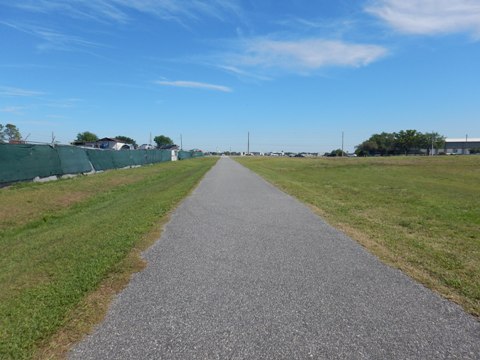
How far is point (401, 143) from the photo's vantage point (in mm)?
140875

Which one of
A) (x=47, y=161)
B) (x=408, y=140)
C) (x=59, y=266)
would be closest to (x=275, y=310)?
(x=59, y=266)

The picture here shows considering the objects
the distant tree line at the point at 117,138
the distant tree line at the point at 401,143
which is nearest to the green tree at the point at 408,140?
the distant tree line at the point at 401,143

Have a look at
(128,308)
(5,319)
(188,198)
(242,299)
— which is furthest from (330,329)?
(188,198)

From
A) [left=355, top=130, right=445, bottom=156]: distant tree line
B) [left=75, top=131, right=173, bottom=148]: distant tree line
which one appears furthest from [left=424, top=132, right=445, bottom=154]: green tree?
[left=75, top=131, right=173, bottom=148]: distant tree line

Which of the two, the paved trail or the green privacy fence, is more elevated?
the green privacy fence

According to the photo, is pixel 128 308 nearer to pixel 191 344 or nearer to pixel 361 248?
pixel 191 344

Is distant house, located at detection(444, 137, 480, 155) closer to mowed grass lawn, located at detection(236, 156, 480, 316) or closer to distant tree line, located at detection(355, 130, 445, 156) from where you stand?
distant tree line, located at detection(355, 130, 445, 156)

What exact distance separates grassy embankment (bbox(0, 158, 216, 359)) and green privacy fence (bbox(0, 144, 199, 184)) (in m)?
4.38

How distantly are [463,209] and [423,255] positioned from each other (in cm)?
803

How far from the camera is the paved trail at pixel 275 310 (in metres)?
3.41

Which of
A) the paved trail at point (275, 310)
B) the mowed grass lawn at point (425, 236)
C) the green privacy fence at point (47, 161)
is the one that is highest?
the green privacy fence at point (47, 161)

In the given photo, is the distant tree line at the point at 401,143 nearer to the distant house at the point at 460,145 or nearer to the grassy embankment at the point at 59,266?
the distant house at the point at 460,145

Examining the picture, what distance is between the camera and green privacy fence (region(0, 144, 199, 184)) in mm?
17609

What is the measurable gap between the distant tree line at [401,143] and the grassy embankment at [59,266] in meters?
141
